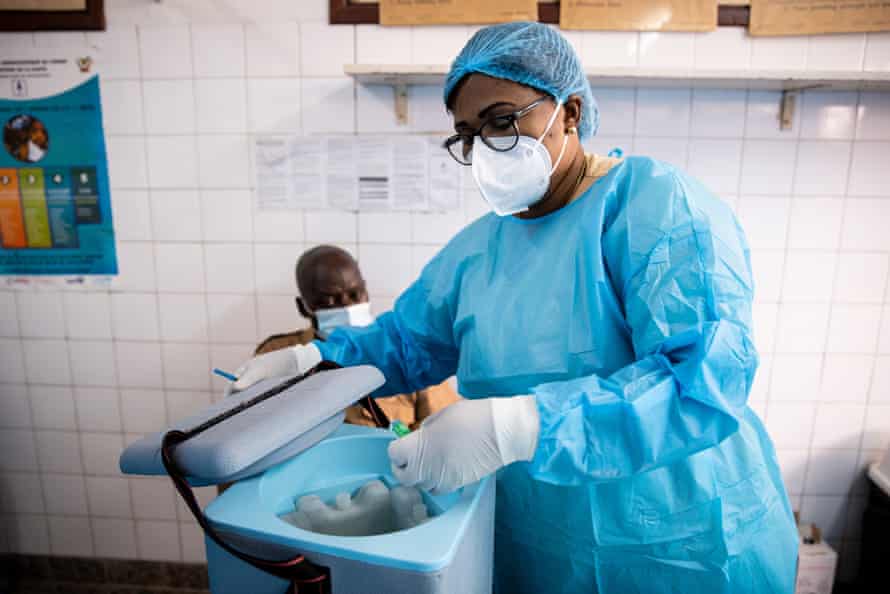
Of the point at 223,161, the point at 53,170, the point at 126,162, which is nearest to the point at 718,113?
the point at 223,161

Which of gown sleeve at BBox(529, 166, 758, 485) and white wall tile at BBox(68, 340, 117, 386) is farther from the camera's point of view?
white wall tile at BBox(68, 340, 117, 386)

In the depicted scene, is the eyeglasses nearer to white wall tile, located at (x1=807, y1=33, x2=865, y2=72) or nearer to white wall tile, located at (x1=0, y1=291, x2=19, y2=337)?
white wall tile, located at (x1=807, y1=33, x2=865, y2=72)

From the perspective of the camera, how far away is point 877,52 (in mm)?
1729

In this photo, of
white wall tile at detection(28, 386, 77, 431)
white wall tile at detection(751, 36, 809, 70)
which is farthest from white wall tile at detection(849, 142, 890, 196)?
white wall tile at detection(28, 386, 77, 431)

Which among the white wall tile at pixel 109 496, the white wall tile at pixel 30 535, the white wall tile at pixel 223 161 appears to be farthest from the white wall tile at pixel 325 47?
the white wall tile at pixel 30 535

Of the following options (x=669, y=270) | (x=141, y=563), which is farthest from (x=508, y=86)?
(x=141, y=563)

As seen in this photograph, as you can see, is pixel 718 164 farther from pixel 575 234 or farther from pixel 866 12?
pixel 575 234

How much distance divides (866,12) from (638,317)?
67.7 inches

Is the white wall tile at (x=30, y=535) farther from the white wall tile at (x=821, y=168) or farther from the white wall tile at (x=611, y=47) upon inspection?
the white wall tile at (x=821, y=168)

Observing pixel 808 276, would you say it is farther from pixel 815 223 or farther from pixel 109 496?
pixel 109 496

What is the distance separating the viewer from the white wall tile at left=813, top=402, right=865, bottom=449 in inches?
75.9

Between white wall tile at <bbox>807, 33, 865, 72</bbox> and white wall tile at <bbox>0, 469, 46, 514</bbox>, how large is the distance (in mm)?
3298

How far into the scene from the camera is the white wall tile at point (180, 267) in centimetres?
198

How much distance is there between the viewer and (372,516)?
0.73 meters
